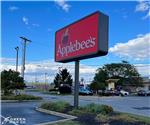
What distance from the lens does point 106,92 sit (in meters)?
63.4

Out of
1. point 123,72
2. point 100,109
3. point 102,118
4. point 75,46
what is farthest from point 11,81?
point 123,72

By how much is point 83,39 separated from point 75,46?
1022 millimetres

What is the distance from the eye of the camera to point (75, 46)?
18234mm

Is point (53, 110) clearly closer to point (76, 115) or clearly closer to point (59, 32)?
point (76, 115)

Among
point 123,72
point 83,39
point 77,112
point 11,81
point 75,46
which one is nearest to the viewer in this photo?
point 77,112

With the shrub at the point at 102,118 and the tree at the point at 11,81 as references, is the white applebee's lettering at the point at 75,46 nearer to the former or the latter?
the shrub at the point at 102,118

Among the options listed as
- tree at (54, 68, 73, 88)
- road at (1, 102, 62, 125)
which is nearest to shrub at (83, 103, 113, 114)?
road at (1, 102, 62, 125)

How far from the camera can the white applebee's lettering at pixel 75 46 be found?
16.5 meters

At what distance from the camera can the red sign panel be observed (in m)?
16.0

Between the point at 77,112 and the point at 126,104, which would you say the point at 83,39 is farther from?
the point at 126,104

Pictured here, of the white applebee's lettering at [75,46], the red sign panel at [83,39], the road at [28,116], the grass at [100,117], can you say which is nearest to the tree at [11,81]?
the red sign panel at [83,39]

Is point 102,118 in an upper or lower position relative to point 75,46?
lower

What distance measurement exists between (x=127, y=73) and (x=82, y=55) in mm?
95621

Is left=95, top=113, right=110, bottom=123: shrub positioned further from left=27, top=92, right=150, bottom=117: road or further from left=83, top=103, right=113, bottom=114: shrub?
left=27, top=92, right=150, bottom=117: road
